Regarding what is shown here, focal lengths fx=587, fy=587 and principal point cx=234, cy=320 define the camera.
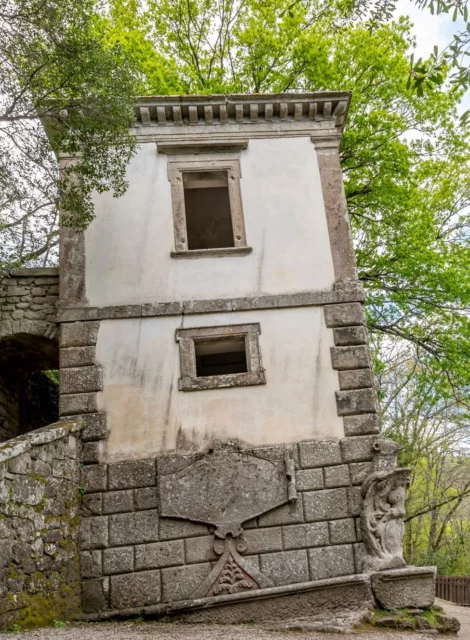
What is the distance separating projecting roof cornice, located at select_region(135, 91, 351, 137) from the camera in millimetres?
9062

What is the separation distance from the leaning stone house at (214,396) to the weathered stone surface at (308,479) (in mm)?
33

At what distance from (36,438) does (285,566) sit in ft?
11.2

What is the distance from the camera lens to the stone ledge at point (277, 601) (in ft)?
22.2

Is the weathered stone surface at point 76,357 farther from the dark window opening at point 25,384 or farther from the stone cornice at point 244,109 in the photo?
the stone cornice at point 244,109

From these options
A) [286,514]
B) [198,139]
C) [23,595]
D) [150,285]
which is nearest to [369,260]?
[198,139]

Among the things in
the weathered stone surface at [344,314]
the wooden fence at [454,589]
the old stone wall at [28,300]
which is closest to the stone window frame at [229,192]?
the weathered stone surface at [344,314]

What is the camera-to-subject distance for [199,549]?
7301 mm

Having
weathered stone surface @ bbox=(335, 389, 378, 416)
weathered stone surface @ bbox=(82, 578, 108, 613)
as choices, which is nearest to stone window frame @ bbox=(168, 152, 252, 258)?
weathered stone surface @ bbox=(335, 389, 378, 416)

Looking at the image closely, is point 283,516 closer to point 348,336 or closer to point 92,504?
point 92,504

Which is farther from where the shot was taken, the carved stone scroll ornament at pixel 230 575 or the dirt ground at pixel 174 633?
the carved stone scroll ornament at pixel 230 575

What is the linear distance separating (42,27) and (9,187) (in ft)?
6.46

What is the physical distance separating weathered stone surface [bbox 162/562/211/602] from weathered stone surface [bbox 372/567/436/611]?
208cm

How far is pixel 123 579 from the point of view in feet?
23.5

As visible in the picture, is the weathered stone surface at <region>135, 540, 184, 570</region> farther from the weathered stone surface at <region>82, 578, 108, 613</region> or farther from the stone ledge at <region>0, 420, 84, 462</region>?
the stone ledge at <region>0, 420, 84, 462</region>
